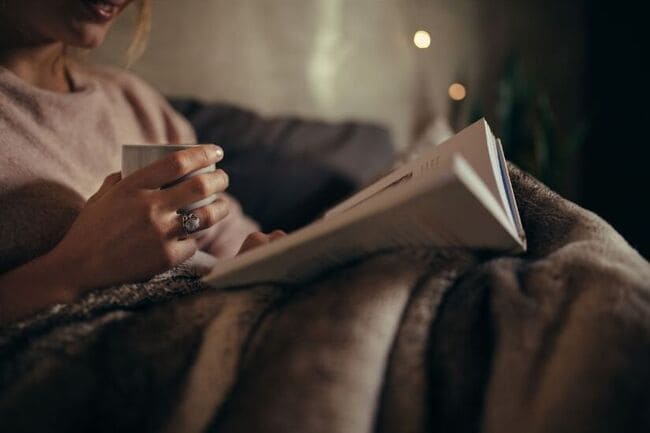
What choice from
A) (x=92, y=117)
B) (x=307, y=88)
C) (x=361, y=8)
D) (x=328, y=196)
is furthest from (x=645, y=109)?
(x=92, y=117)

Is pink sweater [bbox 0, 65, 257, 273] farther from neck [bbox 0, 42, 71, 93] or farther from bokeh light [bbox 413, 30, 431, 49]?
bokeh light [bbox 413, 30, 431, 49]

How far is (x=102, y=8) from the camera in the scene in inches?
29.3

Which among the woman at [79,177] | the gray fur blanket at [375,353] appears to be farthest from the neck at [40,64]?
the gray fur blanket at [375,353]

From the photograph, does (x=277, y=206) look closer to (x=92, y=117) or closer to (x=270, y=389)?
(x=92, y=117)

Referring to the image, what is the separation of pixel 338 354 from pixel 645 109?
1848mm

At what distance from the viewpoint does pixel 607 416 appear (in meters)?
0.31

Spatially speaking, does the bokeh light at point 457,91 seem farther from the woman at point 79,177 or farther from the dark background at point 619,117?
the woman at point 79,177

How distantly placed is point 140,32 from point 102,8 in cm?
33

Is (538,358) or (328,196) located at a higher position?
(538,358)

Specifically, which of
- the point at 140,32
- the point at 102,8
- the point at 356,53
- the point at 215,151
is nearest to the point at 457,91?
the point at 356,53

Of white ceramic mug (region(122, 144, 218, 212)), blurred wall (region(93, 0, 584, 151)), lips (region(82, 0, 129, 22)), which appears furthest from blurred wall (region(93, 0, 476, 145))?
white ceramic mug (region(122, 144, 218, 212))

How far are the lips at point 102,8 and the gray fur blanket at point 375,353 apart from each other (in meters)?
0.48

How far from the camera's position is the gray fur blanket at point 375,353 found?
1.08 feet

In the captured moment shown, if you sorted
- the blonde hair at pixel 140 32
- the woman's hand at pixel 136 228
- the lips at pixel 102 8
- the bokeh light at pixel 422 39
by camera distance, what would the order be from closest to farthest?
the woman's hand at pixel 136 228, the lips at pixel 102 8, the blonde hair at pixel 140 32, the bokeh light at pixel 422 39
